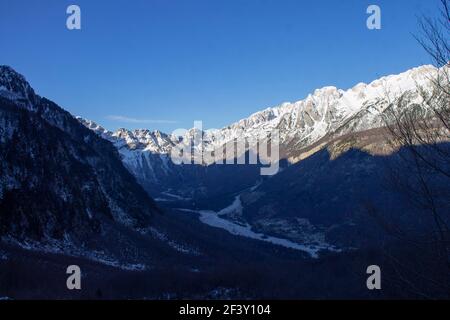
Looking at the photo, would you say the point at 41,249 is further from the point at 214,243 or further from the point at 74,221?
the point at 214,243

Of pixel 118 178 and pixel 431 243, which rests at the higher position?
pixel 118 178

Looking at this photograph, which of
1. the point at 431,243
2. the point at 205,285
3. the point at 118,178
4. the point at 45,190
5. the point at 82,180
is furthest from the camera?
the point at 118,178

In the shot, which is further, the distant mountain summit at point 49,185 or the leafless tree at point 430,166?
the distant mountain summit at point 49,185

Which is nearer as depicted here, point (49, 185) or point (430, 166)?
point (430, 166)

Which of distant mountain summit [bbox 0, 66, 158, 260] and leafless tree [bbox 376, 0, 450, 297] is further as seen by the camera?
distant mountain summit [bbox 0, 66, 158, 260]
